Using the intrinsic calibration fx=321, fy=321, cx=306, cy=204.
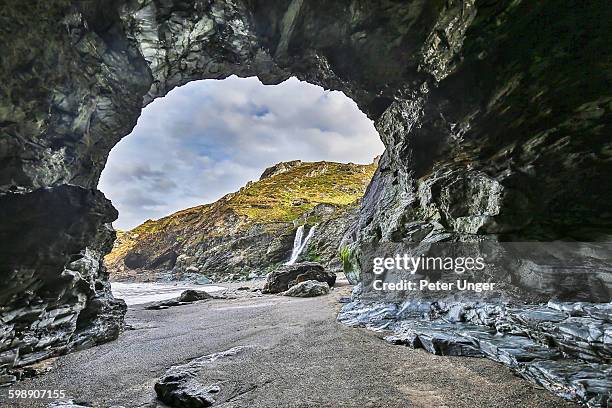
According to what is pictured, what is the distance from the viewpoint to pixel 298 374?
6875 mm

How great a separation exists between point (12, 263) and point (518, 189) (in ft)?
49.9

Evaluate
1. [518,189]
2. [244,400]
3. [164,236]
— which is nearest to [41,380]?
[244,400]

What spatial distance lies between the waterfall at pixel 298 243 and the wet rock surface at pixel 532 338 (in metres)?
40.5

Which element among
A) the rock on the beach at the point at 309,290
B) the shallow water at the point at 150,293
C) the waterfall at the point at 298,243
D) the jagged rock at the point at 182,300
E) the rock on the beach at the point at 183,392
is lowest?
the shallow water at the point at 150,293

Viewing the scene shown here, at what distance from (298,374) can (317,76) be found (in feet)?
41.5

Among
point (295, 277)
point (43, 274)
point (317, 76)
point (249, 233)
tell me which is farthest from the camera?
point (249, 233)

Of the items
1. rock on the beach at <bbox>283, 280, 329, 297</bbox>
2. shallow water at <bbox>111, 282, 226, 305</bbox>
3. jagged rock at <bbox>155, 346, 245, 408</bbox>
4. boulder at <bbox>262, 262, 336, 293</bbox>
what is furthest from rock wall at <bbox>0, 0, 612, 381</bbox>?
shallow water at <bbox>111, 282, 226, 305</bbox>

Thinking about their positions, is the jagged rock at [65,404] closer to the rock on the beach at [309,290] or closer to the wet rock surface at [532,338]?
the wet rock surface at [532,338]

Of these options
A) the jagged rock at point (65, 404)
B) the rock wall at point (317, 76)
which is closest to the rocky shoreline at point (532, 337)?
the rock wall at point (317, 76)

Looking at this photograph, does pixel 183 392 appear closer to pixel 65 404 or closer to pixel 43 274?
pixel 65 404

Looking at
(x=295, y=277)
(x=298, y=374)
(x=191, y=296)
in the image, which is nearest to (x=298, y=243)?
(x=295, y=277)

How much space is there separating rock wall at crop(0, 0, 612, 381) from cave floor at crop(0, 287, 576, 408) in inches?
86.4

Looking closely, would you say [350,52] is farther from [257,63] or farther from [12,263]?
[12,263]

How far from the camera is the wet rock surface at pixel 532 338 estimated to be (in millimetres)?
5488
